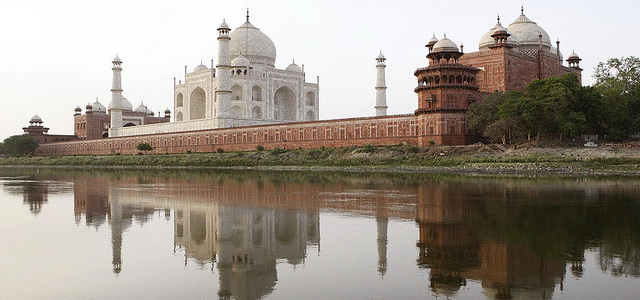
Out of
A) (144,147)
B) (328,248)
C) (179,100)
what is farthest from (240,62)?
(328,248)

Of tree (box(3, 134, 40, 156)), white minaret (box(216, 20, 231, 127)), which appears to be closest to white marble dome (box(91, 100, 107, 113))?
tree (box(3, 134, 40, 156))

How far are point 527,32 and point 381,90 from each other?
14.7 metres

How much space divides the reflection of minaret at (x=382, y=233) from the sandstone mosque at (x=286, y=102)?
26418mm

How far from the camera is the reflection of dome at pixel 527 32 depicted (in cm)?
5012

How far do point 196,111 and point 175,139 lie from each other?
7.32 m

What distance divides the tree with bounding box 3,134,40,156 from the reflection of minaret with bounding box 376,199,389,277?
7444 centimetres

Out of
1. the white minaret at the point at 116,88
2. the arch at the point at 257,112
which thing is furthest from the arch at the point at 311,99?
the white minaret at the point at 116,88

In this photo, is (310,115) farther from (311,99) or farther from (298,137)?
(298,137)

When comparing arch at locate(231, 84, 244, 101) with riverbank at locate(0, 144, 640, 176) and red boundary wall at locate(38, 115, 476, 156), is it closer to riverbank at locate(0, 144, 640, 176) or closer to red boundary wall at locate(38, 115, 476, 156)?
red boundary wall at locate(38, 115, 476, 156)

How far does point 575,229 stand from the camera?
10914 mm

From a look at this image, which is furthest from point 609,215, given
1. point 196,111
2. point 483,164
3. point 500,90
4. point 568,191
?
point 196,111

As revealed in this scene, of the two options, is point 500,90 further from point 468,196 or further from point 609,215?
point 609,215

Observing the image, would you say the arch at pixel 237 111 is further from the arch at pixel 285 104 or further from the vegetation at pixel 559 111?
the vegetation at pixel 559 111

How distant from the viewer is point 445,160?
34.3m
